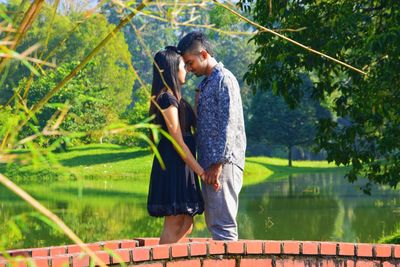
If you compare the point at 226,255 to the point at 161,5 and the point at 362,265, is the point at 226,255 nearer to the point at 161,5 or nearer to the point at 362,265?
the point at 362,265

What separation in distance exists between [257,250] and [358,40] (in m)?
7.65

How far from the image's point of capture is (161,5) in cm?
334

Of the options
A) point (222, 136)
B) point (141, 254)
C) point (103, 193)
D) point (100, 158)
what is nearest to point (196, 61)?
point (222, 136)

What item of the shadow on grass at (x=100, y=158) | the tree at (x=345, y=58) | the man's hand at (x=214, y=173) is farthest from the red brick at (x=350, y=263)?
the shadow on grass at (x=100, y=158)

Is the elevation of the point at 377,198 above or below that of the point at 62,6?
below

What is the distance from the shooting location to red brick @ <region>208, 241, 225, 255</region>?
6.82 m

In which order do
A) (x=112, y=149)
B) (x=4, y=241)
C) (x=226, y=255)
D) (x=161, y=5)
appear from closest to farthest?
(x=4, y=241), (x=161, y=5), (x=226, y=255), (x=112, y=149)

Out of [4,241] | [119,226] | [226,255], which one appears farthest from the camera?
[119,226]

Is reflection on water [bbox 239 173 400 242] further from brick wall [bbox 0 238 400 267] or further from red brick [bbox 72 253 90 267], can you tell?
red brick [bbox 72 253 90 267]

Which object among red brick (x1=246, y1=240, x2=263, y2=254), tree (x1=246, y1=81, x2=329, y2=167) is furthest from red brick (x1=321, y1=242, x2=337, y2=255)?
tree (x1=246, y1=81, x2=329, y2=167)

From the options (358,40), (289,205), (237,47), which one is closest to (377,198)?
(289,205)

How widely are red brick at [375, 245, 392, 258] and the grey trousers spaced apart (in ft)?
3.73

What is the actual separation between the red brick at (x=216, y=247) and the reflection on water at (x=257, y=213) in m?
6.14

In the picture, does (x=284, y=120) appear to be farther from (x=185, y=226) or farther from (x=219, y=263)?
(x=219, y=263)
